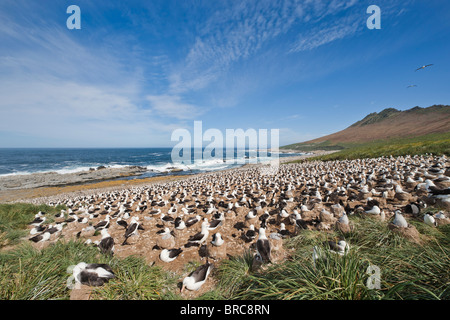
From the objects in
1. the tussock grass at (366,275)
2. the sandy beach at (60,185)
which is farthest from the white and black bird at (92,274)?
the sandy beach at (60,185)

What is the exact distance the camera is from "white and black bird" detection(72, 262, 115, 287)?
276 cm

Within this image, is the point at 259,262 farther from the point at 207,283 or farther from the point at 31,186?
the point at 31,186

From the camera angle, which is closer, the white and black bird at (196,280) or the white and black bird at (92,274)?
the white and black bird at (92,274)

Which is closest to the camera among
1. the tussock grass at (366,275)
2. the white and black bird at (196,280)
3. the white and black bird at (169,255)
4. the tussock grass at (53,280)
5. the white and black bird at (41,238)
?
the tussock grass at (366,275)

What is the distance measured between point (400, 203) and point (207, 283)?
7639mm

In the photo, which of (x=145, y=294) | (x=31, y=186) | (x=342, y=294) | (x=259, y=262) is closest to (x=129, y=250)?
(x=145, y=294)

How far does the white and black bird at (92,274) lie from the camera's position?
109 inches

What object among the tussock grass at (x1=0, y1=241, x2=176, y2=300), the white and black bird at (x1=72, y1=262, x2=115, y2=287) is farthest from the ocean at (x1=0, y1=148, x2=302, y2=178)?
the white and black bird at (x1=72, y1=262, x2=115, y2=287)

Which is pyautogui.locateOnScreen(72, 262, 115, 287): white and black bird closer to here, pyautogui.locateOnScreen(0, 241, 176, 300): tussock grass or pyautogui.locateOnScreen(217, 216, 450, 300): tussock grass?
pyautogui.locateOnScreen(0, 241, 176, 300): tussock grass

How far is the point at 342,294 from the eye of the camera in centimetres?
217

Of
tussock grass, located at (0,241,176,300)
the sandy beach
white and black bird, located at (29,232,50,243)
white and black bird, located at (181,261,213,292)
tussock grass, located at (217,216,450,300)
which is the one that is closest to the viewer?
tussock grass, located at (217,216,450,300)

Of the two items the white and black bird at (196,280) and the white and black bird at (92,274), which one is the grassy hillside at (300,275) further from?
the white and black bird at (196,280)
